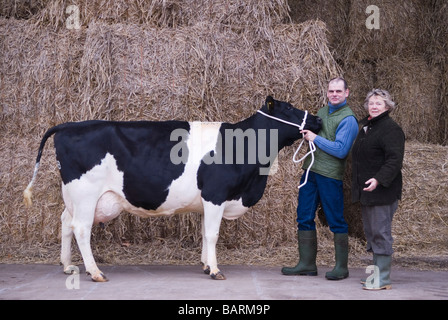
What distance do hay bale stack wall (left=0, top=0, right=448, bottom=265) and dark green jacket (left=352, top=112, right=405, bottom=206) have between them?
4.88 ft

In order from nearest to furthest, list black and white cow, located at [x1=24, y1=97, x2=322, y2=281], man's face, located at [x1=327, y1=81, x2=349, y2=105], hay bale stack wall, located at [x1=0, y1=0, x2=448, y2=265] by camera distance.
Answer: black and white cow, located at [x1=24, y1=97, x2=322, y2=281] → man's face, located at [x1=327, y1=81, x2=349, y2=105] → hay bale stack wall, located at [x1=0, y1=0, x2=448, y2=265]

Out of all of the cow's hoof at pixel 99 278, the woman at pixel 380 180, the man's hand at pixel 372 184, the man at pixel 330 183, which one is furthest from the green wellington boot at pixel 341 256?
the cow's hoof at pixel 99 278

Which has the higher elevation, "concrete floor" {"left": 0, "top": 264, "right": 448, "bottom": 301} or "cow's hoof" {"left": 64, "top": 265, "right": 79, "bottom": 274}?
"cow's hoof" {"left": 64, "top": 265, "right": 79, "bottom": 274}

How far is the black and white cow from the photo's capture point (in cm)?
546

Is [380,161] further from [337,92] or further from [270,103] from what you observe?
[270,103]

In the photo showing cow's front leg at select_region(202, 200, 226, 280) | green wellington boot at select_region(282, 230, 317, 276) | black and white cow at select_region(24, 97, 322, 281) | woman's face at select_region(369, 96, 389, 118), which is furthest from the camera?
green wellington boot at select_region(282, 230, 317, 276)

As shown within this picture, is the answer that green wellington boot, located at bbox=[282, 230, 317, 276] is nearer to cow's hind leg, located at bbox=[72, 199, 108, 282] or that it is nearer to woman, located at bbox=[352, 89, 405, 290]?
woman, located at bbox=[352, 89, 405, 290]

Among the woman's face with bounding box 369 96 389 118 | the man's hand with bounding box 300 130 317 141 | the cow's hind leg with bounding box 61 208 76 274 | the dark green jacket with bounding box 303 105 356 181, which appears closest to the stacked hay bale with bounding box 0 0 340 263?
the cow's hind leg with bounding box 61 208 76 274

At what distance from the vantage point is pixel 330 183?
5.73m

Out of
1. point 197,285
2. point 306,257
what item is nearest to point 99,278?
point 197,285

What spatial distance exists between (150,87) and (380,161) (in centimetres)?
257

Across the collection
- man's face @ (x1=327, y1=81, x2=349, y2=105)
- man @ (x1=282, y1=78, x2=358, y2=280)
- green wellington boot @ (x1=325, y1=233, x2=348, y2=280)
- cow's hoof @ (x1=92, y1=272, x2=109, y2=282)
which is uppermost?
man's face @ (x1=327, y1=81, x2=349, y2=105)

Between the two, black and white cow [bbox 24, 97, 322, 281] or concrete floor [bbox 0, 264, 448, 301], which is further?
black and white cow [bbox 24, 97, 322, 281]

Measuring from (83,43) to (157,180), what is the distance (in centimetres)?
212
